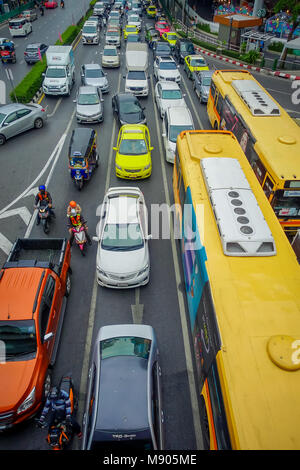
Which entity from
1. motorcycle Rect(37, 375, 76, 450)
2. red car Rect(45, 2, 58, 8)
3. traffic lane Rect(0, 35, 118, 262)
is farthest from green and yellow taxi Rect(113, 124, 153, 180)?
red car Rect(45, 2, 58, 8)

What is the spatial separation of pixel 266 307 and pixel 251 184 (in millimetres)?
4104

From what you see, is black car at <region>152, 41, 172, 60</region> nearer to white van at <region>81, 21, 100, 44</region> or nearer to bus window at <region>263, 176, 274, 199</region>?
white van at <region>81, 21, 100, 44</region>

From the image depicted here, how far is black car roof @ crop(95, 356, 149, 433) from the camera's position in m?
5.73

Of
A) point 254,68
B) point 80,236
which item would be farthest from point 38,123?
point 254,68

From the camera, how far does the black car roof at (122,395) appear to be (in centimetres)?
573

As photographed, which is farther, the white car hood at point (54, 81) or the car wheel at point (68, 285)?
the white car hood at point (54, 81)

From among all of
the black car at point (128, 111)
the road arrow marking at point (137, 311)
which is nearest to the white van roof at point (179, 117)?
the black car at point (128, 111)

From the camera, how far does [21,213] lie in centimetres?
1284

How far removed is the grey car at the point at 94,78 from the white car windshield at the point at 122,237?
16.5m

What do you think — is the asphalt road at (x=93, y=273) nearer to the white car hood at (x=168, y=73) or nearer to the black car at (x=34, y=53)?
the white car hood at (x=168, y=73)

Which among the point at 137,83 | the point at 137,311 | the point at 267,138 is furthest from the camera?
the point at 137,83

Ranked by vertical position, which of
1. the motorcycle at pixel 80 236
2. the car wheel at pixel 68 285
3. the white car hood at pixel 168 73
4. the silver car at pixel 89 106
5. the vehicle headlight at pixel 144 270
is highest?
the white car hood at pixel 168 73

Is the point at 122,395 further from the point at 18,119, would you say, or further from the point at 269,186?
the point at 18,119

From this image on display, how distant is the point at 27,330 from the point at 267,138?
993 centimetres
